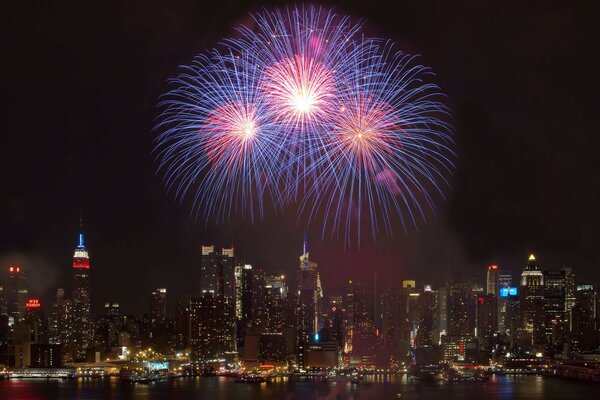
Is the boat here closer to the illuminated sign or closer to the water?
the water

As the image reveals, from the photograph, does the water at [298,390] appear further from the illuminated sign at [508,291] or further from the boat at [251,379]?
the illuminated sign at [508,291]

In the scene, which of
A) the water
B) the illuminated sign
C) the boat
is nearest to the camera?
the water

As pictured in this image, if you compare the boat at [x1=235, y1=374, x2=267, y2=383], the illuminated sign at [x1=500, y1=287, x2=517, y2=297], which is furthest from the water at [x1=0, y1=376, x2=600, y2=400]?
the illuminated sign at [x1=500, y1=287, x2=517, y2=297]

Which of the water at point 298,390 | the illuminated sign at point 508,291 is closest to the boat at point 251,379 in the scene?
the water at point 298,390

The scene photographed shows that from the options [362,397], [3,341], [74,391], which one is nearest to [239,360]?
[3,341]

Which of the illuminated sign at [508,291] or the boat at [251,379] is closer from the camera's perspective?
the boat at [251,379]

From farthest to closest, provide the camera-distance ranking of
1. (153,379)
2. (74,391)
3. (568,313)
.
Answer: (568,313), (153,379), (74,391)

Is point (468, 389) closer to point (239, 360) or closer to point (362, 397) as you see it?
point (362, 397)

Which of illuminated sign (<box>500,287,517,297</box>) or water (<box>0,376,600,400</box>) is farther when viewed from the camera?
illuminated sign (<box>500,287,517,297</box>)
